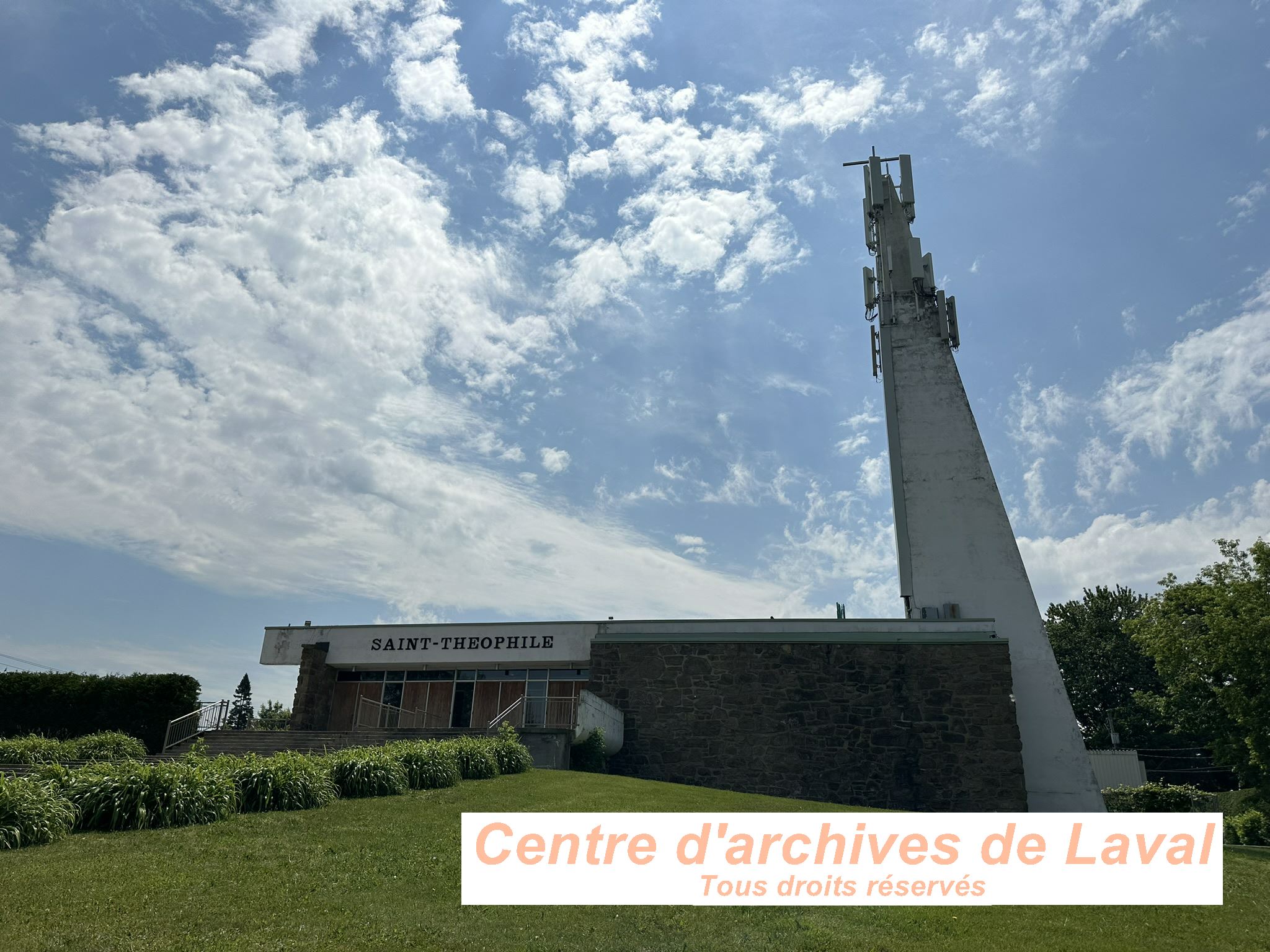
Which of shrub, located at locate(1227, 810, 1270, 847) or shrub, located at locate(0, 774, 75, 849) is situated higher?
shrub, located at locate(0, 774, 75, 849)

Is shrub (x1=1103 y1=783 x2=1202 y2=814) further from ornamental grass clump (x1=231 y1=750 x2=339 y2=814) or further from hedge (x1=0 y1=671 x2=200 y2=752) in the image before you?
hedge (x1=0 y1=671 x2=200 y2=752)

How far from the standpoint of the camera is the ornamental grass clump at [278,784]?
10203 mm

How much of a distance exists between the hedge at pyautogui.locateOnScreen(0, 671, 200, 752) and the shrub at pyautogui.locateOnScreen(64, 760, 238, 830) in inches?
522

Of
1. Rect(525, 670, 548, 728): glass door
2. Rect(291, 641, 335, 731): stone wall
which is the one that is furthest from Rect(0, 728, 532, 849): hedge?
Rect(291, 641, 335, 731): stone wall

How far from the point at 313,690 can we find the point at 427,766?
41.7ft

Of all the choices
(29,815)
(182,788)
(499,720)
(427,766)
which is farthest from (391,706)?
(29,815)

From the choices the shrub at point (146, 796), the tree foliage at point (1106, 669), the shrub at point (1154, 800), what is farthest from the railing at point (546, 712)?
the tree foliage at point (1106, 669)

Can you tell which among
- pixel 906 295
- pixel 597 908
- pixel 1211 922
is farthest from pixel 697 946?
pixel 906 295

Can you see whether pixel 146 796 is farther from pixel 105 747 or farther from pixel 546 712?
pixel 546 712

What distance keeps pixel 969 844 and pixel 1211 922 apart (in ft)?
7.41

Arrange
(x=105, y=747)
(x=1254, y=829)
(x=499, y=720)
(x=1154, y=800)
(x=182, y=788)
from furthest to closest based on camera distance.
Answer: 1. (x=1154, y=800)
2. (x=1254, y=829)
3. (x=499, y=720)
4. (x=105, y=747)
5. (x=182, y=788)

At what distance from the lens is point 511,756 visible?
50.2 feet

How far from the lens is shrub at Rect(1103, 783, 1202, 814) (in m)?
22.3

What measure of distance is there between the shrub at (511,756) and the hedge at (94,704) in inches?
444
